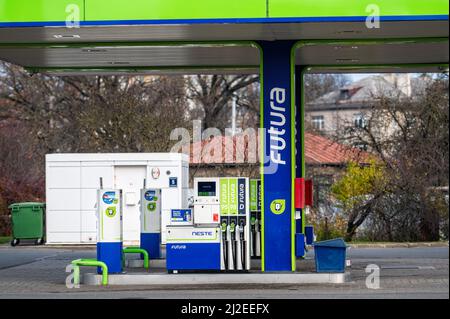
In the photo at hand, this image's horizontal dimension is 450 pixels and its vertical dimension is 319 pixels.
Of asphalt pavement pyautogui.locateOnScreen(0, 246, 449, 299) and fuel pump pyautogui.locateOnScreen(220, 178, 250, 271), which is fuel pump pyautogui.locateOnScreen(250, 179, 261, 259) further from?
asphalt pavement pyautogui.locateOnScreen(0, 246, 449, 299)

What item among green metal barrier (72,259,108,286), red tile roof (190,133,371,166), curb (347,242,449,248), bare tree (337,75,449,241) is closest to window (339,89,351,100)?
red tile roof (190,133,371,166)

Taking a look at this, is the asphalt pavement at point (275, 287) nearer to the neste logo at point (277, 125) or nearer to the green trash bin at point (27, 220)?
the neste logo at point (277, 125)

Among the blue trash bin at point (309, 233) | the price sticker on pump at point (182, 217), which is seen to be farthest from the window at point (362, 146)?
the price sticker on pump at point (182, 217)

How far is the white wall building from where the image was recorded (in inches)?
1172

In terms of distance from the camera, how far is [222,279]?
18.0 metres

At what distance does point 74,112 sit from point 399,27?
2914 cm

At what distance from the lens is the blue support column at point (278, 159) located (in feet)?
59.7

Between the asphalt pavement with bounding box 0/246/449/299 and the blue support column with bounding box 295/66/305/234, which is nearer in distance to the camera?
the asphalt pavement with bounding box 0/246/449/299

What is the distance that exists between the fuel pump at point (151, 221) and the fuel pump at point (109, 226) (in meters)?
2.68

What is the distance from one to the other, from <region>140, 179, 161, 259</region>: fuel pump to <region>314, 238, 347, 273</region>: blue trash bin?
166 inches

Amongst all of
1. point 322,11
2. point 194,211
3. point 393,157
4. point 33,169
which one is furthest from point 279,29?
point 33,169

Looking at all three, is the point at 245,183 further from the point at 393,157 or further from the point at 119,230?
the point at 393,157

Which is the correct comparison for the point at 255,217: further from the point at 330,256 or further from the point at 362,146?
the point at 362,146

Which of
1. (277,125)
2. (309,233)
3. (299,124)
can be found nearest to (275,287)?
(277,125)
